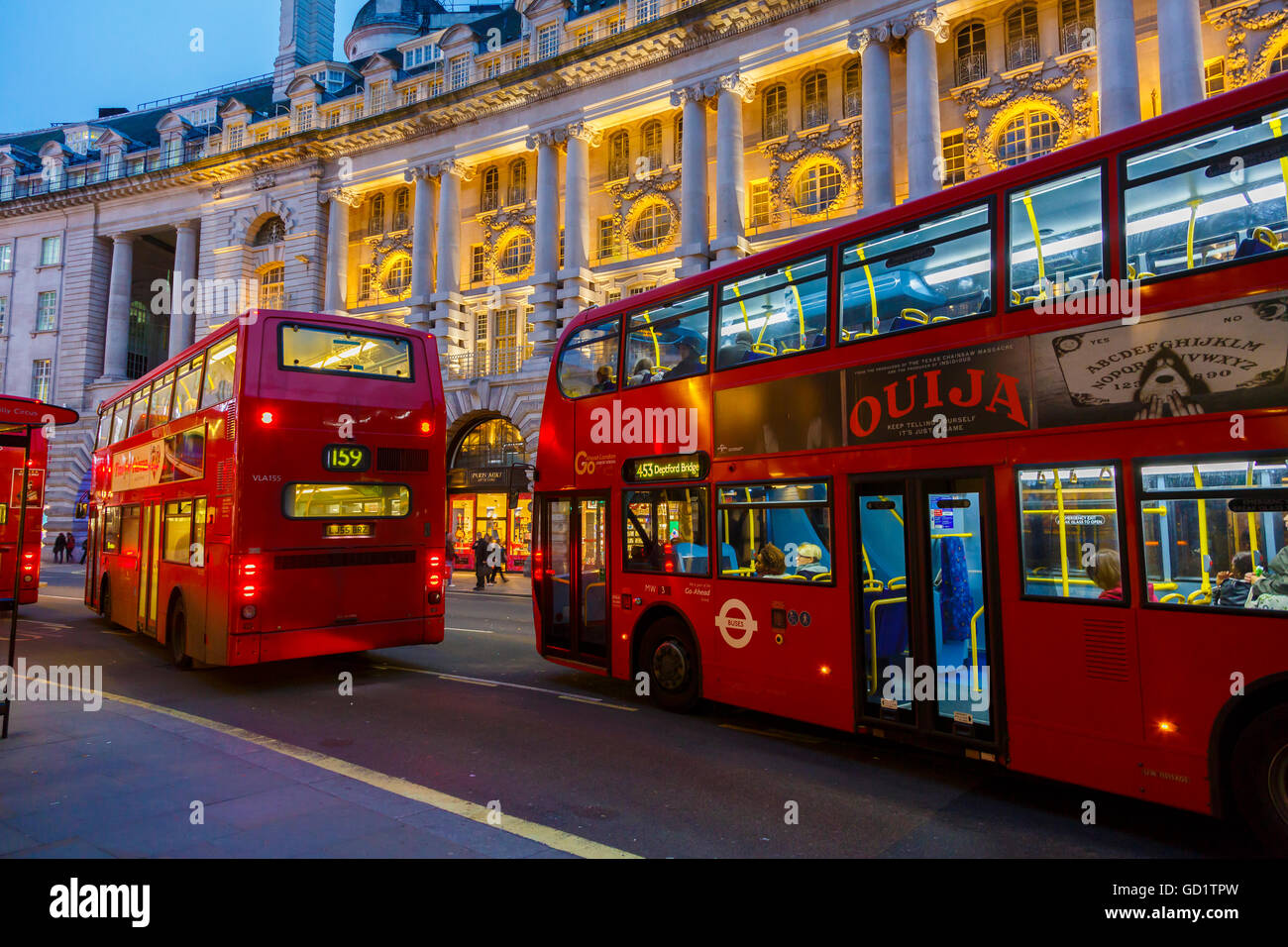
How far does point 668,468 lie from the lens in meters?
7.72

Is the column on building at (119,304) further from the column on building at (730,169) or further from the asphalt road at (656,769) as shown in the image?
the asphalt road at (656,769)

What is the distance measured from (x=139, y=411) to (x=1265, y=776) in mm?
14560

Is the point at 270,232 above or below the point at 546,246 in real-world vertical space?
above

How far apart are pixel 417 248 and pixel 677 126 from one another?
11620 mm

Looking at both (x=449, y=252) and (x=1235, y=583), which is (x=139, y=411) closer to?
(x=1235, y=583)

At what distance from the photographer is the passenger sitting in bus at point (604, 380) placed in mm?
8633

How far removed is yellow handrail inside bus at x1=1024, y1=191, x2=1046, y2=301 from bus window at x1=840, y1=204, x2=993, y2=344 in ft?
0.92

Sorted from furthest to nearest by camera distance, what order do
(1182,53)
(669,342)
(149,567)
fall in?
1. (1182,53)
2. (149,567)
3. (669,342)

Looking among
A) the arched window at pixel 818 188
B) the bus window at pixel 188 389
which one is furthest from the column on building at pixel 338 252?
the bus window at pixel 188 389

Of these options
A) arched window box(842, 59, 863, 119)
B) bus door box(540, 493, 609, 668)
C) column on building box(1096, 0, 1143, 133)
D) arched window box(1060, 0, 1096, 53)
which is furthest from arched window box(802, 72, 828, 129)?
bus door box(540, 493, 609, 668)

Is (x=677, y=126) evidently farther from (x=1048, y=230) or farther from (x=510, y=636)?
(x=1048, y=230)

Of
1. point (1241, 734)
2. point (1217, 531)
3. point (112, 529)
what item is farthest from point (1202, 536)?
point (112, 529)

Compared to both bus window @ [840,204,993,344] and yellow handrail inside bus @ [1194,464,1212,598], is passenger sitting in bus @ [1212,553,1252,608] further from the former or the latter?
bus window @ [840,204,993,344]

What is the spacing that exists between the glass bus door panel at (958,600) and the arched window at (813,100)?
22505 mm
